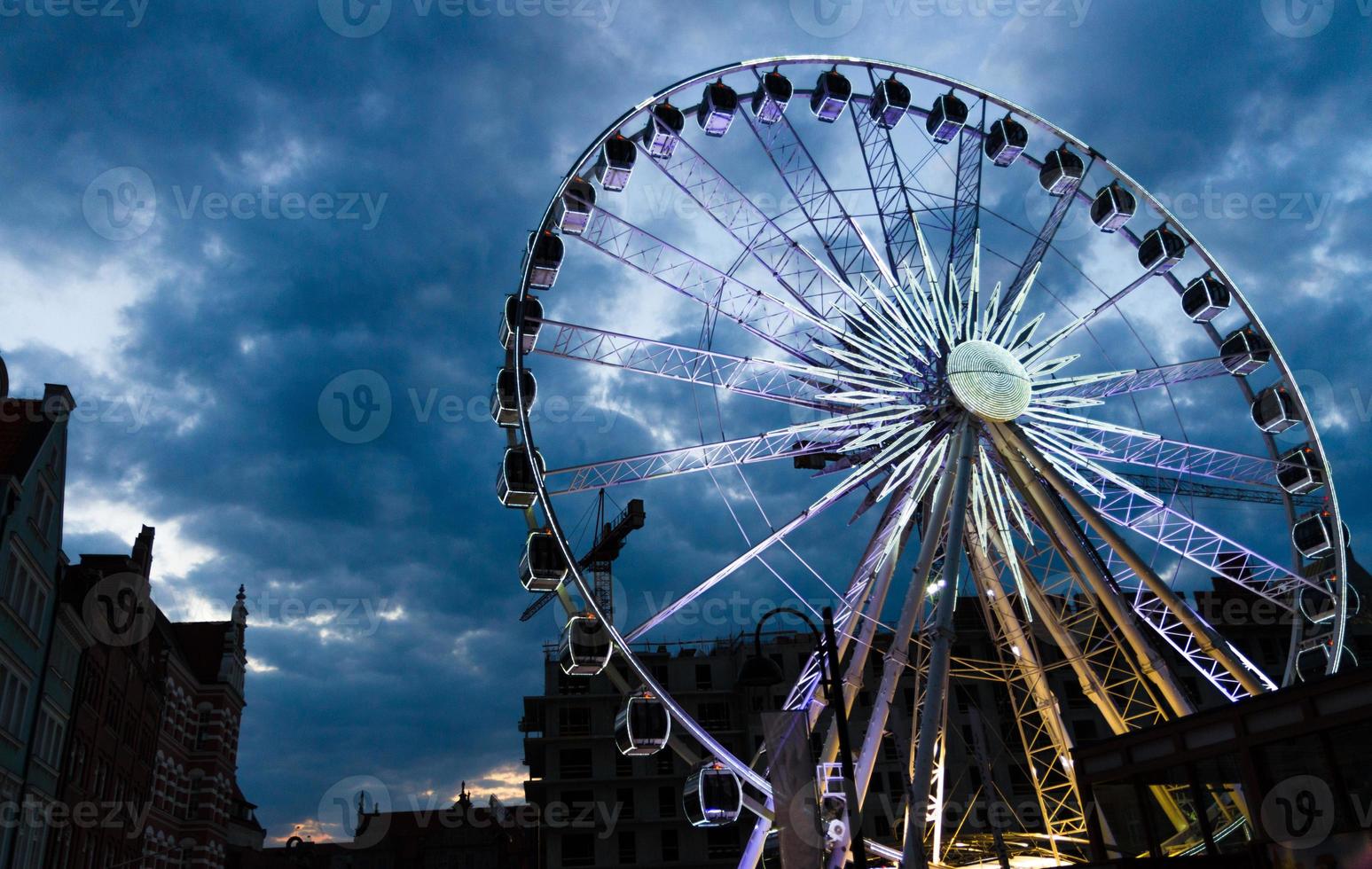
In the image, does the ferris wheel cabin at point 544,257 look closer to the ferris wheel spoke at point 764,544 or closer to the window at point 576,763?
the ferris wheel spoke at point 764,544

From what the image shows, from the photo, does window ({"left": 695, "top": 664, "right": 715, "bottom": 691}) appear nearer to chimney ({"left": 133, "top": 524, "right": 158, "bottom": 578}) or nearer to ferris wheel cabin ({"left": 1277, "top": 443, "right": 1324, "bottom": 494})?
chimney ({"left": 133, "top": 524, "right": 158, "bottom": 578})

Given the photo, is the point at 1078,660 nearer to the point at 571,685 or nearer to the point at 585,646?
the point at 585,646

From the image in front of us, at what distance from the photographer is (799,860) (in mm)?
18969

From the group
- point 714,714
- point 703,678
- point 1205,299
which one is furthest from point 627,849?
point 1205,299

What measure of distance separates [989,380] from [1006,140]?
889 centimetres

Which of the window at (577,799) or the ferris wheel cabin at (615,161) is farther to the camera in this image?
the window at (577,799)

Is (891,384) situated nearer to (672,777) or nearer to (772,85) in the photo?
(772,85)

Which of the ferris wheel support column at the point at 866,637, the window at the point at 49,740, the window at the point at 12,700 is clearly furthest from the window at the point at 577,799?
the ferris wheel support column at the point at 866,637

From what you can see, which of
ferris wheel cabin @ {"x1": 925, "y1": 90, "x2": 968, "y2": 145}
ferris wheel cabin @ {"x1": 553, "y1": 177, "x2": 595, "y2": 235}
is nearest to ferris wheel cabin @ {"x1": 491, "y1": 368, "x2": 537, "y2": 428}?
ferris wheel cabin @ {"x1": 553, "y1": 177, "x2": 595, "y2": 235}

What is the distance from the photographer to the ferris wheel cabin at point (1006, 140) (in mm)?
33781

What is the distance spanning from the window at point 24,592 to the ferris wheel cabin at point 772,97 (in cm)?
2346

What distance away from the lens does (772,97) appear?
3262cm

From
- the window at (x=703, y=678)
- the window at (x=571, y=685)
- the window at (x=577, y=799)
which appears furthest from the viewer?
the window at (x=703, y=678)

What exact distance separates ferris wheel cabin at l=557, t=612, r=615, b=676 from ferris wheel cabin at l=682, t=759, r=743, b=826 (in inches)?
135
